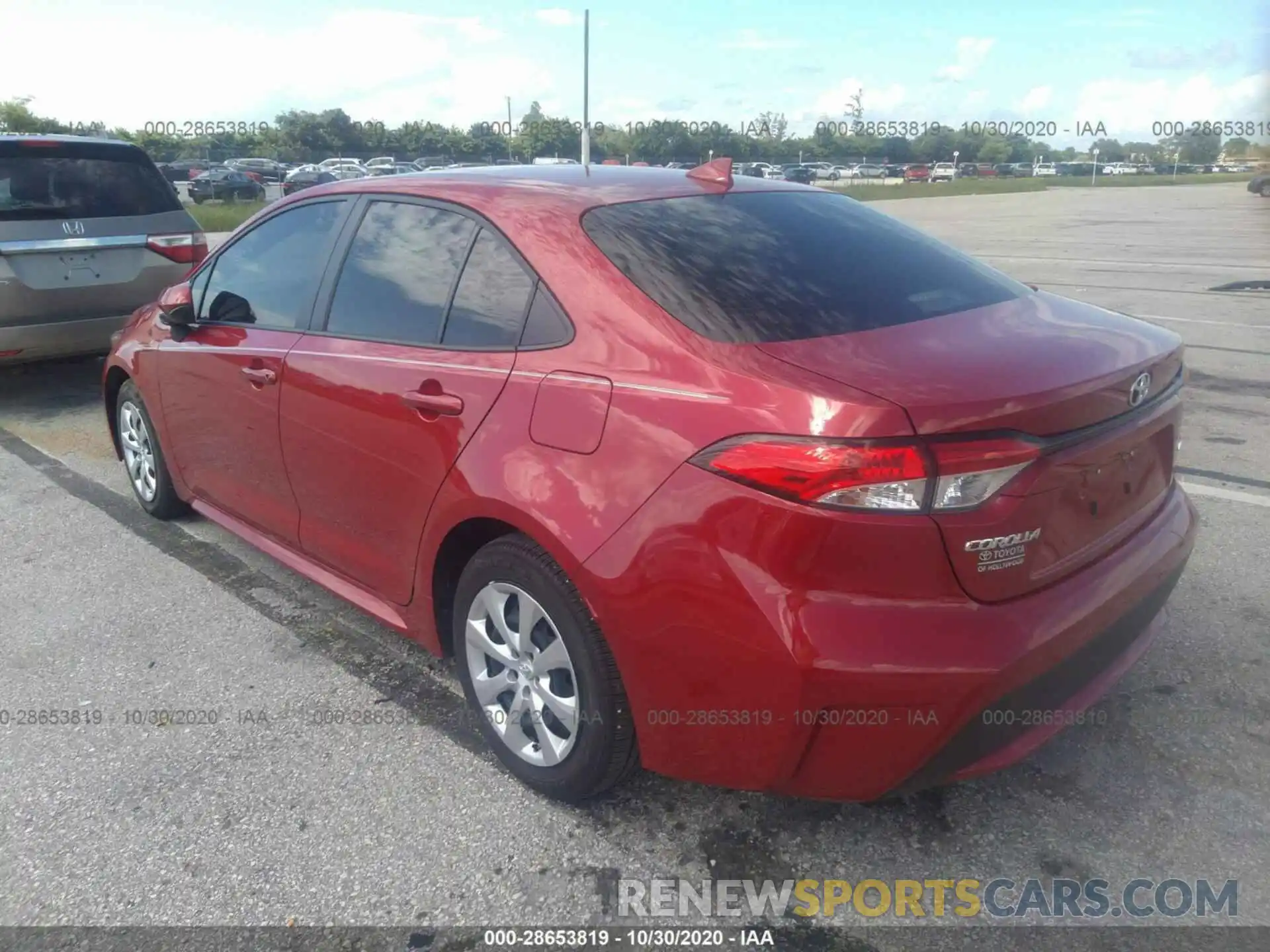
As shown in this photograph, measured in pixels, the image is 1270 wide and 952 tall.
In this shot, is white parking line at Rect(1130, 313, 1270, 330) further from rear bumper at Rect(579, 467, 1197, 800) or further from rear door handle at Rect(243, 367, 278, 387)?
rear door handle at Rect(243, 367, 278, 387)

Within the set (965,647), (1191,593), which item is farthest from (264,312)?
(1191,593)

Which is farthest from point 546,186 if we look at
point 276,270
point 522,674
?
point 522,674

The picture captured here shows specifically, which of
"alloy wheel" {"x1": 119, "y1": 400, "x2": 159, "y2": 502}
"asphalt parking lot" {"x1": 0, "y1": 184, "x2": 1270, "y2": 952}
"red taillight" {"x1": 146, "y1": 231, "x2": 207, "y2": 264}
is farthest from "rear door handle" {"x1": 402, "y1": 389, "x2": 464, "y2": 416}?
"red taillight" {"x1": 146, "y1": 231, "x2": 207, "y2": 264}

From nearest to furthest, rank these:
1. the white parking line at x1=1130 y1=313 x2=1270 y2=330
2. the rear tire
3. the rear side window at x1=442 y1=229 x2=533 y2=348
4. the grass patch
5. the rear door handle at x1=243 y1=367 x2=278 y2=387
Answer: the rear side window at x1=442 y1=229 x2=533 y2=348 < the rear door handle at x1=243 y1=367 x2=278 y2=387 < the rear tire < the white parking line at x1=1130 y1=313 x2=1270 y2=330 < the grass patch

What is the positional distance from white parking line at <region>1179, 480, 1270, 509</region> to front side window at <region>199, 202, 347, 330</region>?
3850 mm

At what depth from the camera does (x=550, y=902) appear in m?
2.33

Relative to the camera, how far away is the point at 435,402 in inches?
107

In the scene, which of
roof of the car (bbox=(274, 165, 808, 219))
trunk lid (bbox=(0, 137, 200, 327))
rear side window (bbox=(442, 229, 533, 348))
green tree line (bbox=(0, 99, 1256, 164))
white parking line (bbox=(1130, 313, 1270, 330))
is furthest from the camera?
green tree line (bbox=(0, 99, 1256, 164))

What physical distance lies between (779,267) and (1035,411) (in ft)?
2.66

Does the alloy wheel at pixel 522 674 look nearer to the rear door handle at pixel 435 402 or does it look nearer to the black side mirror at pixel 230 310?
the rear door handle at pixel 435 402

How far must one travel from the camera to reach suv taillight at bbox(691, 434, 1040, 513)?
198 centimetres

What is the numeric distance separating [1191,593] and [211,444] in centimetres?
381

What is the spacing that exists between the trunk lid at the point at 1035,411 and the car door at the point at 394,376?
2.93 ft

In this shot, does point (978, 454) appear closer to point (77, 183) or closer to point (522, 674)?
point (522, 674)
